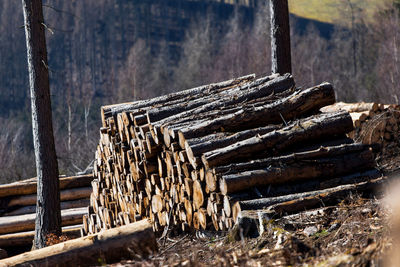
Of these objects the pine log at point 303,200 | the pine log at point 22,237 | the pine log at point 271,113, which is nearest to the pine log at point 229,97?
the pine log at point 271,113

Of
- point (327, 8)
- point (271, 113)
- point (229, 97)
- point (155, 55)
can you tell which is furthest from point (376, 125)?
point (327, 8)

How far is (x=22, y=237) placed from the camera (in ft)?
38.4

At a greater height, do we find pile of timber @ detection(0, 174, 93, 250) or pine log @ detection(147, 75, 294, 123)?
pine log @ detection(147, 75, 294, 123)

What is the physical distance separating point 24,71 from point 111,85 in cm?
783

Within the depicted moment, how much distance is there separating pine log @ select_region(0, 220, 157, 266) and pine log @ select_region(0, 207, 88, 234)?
661 cm

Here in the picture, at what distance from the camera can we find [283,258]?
4.46 m

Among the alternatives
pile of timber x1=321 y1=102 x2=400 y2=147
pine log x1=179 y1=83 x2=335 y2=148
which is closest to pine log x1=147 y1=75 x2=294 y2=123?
pine log x1=179 y1=83 x2=335 y2=148

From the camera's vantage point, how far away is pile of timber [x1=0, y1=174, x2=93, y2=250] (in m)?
11.7

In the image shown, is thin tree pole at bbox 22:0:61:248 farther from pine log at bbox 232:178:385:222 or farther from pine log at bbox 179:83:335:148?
pine log at bbox 232:178:385:222

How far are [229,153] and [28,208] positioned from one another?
746cm

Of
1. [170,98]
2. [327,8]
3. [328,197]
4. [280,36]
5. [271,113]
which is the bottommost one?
[328,197]

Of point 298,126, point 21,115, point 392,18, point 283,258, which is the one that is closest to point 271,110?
point 298,126

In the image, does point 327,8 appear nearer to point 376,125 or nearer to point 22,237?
point 376,125

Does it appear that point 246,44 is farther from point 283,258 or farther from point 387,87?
point 283,258
